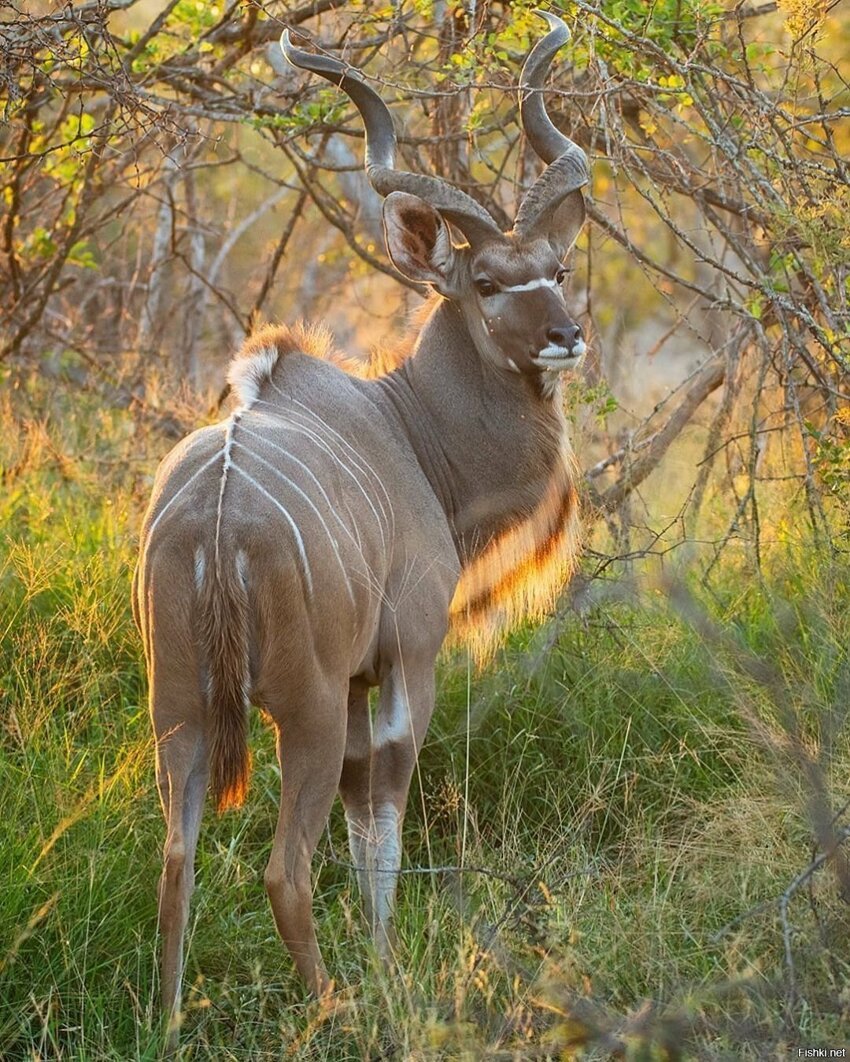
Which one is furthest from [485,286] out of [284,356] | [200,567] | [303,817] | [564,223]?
[303,817]

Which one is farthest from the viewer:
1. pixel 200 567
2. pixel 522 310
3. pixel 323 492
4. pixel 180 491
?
pixel 522 310

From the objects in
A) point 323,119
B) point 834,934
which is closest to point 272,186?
point 323,119

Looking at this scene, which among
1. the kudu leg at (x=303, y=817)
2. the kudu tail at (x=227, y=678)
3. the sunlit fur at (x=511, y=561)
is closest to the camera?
the kudu tail at (x=227, y=678)

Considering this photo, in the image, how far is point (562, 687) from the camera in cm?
411

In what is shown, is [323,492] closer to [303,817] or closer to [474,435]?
[303,817]

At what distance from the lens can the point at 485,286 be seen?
12.6ft

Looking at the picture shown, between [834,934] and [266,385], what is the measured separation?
1801mm

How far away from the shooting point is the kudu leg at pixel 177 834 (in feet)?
9.34

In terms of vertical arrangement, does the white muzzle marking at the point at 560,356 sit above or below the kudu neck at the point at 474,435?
above

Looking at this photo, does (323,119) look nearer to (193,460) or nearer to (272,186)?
(193,460)

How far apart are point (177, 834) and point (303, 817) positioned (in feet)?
0.85

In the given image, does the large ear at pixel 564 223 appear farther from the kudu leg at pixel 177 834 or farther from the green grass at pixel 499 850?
A: the kudu leg at pixel 177 834

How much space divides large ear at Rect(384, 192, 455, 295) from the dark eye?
0.40ft

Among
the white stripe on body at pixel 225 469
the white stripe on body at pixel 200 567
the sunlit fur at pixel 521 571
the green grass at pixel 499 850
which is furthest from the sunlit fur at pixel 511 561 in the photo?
the white stripe on body at pixel 200 567
